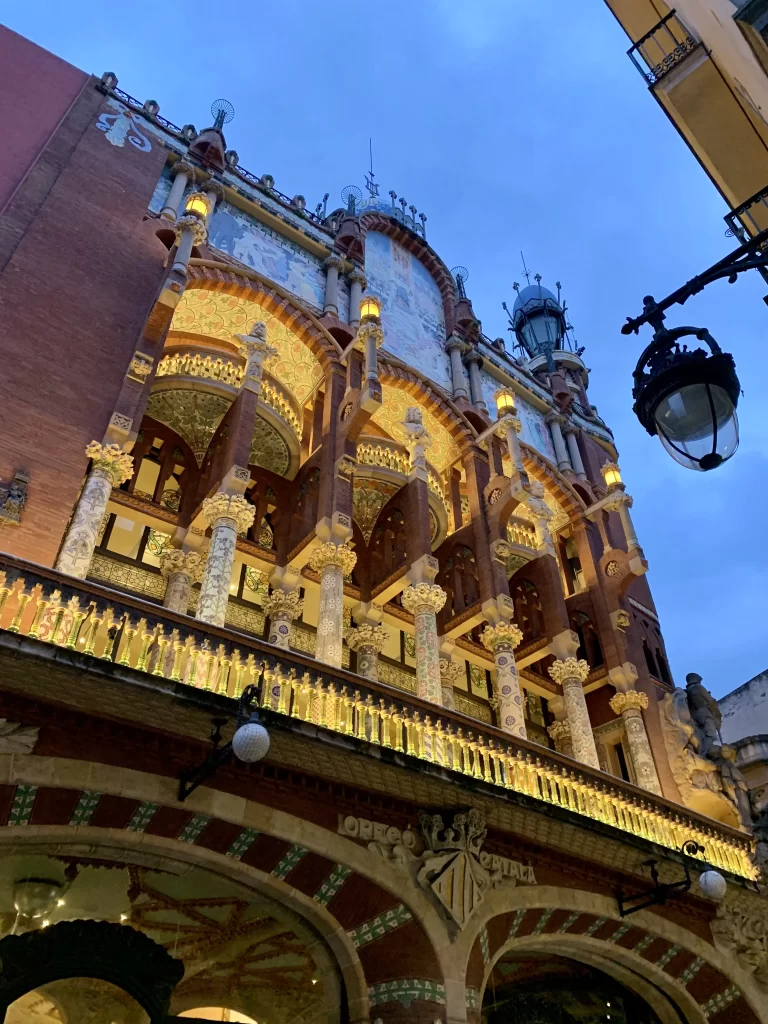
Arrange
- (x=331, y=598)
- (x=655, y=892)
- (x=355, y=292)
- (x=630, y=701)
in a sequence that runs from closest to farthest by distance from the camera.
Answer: (x=655, y=892)
(x=331, y=598)
(x=630, y=701)
(x=355, y=292)

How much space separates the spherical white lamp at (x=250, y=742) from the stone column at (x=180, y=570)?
7131mm

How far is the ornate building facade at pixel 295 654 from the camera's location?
855 centimetres

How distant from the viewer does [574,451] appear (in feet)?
76.8

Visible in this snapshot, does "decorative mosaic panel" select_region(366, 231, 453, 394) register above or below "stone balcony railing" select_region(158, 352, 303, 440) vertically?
above

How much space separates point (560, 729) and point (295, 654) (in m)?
10.2

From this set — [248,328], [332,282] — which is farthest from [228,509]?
[332,282]

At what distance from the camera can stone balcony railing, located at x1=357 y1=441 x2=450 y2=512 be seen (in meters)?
17.4

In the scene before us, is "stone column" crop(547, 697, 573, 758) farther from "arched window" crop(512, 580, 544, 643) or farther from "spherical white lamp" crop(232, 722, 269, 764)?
"spherical white lamp" crop(232, 722, 269, 764)

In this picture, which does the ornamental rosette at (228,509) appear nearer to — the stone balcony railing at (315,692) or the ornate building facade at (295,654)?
the ornate building facade at (295,654)

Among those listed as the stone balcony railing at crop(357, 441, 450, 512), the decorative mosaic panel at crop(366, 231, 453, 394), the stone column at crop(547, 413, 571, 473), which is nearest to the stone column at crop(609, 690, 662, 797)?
the stone balcony railing at crop(357, 441, 450, 512)

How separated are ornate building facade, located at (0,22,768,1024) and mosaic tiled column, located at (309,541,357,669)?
0.17 feet

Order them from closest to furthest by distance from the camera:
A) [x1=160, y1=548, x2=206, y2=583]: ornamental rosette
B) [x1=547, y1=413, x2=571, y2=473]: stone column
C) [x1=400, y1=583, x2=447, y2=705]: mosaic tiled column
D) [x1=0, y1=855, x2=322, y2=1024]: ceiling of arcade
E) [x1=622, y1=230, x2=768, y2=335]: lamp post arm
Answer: [x1=622, y1=230, x2=768, y2=335]: lamp post arm < [x1=0, y1=855, x2=322, y2=1024]: ceiling of arcade < [x1=400, y1=583, x2=447, y2=705]: mosaic tiled column < [x1=160, y1=548, x2=206, y2=583]: ornamental rosette < [x1=547, y1=413, x2=571, y2=473]: stone column

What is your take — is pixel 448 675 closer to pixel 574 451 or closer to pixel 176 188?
pixel 574 451

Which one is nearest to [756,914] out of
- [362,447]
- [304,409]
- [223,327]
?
[362,447]
